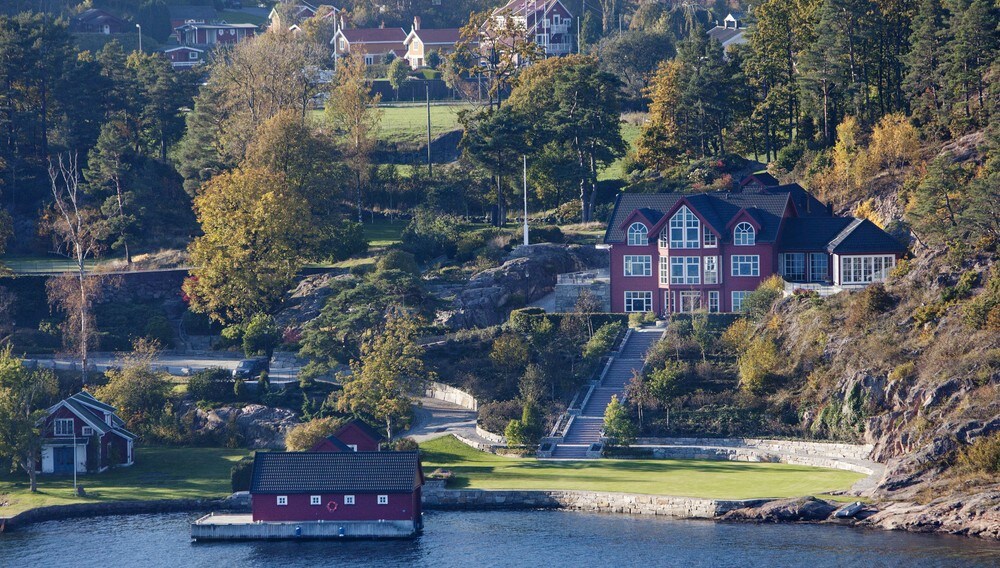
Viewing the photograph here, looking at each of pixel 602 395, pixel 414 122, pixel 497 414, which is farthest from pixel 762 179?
pixel 414 122

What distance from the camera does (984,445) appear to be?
245 ft

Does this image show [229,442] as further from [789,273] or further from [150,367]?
[789,273]

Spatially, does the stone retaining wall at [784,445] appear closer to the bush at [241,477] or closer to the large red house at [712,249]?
the large red house at [712,249]

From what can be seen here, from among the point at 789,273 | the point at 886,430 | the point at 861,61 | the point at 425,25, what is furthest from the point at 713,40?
the point at 425,25

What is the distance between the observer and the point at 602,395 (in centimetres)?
9088

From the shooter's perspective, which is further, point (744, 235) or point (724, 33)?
point (724, 33)

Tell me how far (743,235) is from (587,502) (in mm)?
27649

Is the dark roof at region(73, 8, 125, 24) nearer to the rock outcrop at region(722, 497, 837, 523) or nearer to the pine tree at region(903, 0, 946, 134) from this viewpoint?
the pine tree at region(903, 0, 946, 134)

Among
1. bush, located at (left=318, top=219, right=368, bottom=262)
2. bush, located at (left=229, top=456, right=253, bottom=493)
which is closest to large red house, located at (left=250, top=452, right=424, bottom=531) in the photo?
bush, located at (left=229, top=456, right=253, bottom=493)

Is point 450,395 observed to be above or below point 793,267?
below

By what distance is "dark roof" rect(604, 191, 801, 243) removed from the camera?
100 m

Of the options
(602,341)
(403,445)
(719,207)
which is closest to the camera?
(403,445)

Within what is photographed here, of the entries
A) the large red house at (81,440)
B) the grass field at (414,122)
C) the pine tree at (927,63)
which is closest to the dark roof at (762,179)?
the pine tree at (927,63)

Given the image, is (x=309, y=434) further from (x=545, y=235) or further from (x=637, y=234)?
(x=545, y=235)
